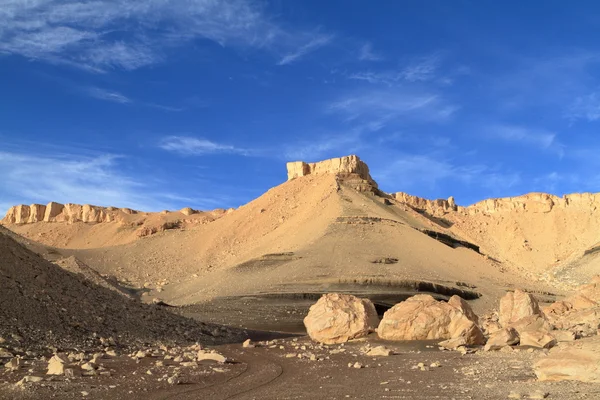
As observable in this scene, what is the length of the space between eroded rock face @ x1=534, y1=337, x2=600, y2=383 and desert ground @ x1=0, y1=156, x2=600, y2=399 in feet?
0.07

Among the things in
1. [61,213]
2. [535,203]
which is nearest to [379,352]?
[535,203]

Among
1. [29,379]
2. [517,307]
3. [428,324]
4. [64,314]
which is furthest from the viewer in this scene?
[517,307]

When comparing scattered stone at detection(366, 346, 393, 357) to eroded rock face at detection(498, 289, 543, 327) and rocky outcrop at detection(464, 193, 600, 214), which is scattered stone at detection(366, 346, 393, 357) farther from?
rocky outcrop at detection(464, 193, 600, 214)

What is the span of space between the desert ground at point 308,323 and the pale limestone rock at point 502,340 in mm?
45

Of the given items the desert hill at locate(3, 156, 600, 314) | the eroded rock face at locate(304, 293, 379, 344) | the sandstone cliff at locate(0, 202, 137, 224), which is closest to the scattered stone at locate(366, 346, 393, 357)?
the eroded rock face at locate(304, 293, 379, 344)

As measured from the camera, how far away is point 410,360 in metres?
14.1

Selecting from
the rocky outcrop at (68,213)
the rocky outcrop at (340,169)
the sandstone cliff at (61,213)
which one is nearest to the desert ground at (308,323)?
the rocky outcrop at (340,169)

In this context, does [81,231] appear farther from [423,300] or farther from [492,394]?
[492,394]

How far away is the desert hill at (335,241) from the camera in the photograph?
4791cm

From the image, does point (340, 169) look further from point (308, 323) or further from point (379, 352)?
point (379, 352)

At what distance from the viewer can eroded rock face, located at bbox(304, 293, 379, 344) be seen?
19797 millimetres

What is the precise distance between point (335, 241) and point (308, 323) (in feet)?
109

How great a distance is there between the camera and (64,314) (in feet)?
53.8

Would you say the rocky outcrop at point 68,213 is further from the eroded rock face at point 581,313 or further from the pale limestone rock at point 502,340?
the pale limestone rock at point 502,340
